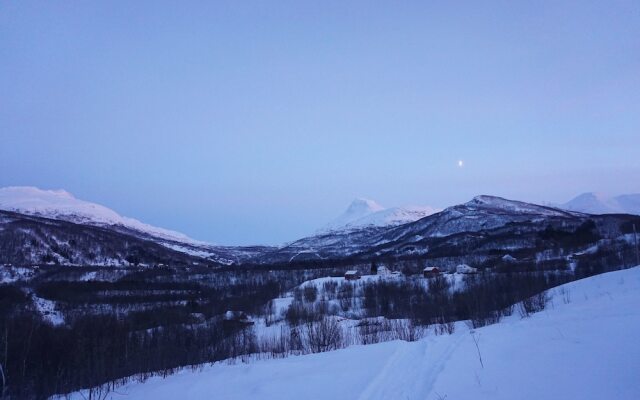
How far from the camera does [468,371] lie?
7.70m

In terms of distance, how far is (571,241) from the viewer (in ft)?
270

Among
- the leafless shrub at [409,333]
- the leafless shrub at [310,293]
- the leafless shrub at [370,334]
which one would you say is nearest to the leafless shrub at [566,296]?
the leafless shrub at [409,333]

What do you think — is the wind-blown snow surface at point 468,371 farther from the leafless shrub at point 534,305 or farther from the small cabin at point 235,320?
the small cabin at point 235,320

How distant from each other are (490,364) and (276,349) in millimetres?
11657

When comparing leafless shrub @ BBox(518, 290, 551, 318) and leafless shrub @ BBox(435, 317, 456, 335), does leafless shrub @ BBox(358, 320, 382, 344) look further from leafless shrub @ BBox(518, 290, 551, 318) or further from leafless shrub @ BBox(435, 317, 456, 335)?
leafless shrub @ BBox(518, 290, 551, 318)

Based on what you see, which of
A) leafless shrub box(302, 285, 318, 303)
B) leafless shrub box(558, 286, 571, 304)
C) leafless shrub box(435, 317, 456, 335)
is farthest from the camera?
leafless shrub box(302, 285, 318, 303)

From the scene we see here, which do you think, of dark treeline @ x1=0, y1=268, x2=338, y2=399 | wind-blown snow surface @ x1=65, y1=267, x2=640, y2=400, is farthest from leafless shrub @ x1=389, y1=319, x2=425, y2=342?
dark treeline @ x1=0, y1=268, x2=338, y2=399

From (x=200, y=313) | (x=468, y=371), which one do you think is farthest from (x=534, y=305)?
(x=200, y=313)

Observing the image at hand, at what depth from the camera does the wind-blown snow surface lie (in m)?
6.02

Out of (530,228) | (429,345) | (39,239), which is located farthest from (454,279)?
(39,239)

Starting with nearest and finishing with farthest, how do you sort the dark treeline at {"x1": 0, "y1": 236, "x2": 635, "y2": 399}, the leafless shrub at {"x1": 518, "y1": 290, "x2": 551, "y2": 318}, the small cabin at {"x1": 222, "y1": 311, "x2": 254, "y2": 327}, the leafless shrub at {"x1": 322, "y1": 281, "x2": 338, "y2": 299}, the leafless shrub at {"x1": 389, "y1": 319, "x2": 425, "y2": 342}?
1. the leafless shrub at {"x1": 389, "y1": 319, "x2": 425, "y2": 342}
2. the dark treeline at {"x1": 0, "y1": 236, "x2": 635, "y2": 399}
3. the leafless shrub at {"x1": 518, "y1": 290, "x2": 551, "y2": 318}
4. the small cabin at {"x1": 222, "y1": 311, "x2": 254, "y2": 327}
5. the leafless shrub at {"x1": 322, "y1": 281, "x2": 338, "y2": 299}

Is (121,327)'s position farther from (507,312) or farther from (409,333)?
(507,312)

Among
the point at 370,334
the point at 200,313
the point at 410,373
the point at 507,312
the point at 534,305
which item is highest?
the point at 410,373

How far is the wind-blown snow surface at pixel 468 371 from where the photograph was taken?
6020 millimetres
